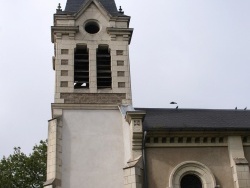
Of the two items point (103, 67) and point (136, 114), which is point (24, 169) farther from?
point (136, 114)

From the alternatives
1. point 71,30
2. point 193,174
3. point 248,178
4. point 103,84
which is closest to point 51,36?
point 71,30

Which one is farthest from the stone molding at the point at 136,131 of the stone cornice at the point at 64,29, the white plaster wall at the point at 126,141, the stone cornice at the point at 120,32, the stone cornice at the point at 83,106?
the stone cornice at the point at 64,29

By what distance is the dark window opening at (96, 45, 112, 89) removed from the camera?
22711 millimetres

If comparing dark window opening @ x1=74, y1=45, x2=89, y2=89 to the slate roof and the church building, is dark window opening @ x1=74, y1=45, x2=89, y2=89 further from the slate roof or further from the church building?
the slate roof

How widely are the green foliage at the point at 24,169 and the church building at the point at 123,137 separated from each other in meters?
9.29

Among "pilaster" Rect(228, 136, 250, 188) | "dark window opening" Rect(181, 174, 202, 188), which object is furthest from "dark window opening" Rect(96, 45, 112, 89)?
"pilaster" Rect(228, 136, 250, 188)

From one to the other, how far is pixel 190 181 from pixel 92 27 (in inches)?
386

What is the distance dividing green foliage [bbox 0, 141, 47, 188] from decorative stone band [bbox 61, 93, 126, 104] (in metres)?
9.96

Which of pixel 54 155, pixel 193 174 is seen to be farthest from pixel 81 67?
pixel 193 174

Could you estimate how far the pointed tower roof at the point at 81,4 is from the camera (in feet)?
81.3

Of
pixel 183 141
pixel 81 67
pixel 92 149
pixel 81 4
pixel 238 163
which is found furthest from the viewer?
pixel 81 4

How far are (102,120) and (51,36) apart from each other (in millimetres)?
6262

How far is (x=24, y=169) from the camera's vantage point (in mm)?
29891

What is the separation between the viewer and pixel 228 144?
64.6 ft
